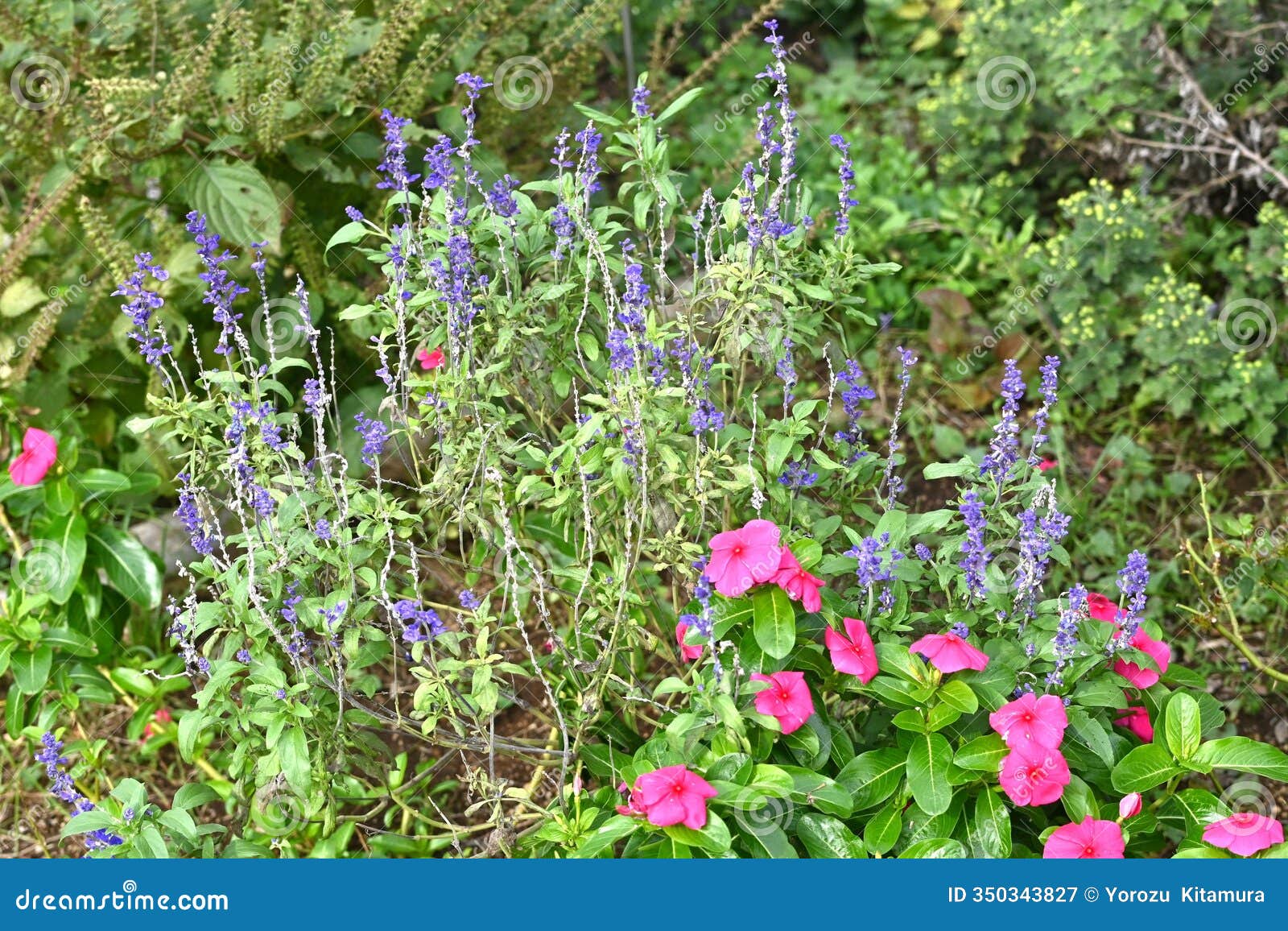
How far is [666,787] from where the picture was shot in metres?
2.07

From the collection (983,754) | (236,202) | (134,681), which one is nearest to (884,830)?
(983,754)

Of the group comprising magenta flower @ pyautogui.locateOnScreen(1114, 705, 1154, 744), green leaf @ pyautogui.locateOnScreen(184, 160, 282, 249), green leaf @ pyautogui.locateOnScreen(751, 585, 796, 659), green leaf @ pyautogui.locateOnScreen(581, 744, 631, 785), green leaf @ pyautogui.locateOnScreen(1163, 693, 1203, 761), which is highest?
green leaf @ pyautogui.locateOnScreen(184, 160, 282, 249)

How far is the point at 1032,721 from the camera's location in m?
2.17

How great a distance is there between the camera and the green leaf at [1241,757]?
218 centimetres

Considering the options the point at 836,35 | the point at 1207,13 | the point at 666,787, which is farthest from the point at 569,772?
the point at 836,35

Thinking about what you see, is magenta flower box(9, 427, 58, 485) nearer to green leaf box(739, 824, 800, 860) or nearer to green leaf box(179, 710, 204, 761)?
green leaf box(179, 710, 204, 761)

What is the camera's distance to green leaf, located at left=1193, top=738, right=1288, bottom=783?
218cm

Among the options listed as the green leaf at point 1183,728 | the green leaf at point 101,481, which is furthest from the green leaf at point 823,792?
the green leaf at point 101,481

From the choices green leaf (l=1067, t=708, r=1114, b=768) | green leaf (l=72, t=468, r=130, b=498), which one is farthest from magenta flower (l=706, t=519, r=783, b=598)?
green leaf (l=72, t=468, r=130, b=498)

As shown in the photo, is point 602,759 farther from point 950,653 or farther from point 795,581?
point 950,653

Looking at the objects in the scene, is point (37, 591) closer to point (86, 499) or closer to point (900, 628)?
point (86, 499)

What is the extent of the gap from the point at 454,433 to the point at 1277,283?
282cm

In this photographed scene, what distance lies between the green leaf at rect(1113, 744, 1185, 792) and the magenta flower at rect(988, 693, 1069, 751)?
0.50 ft

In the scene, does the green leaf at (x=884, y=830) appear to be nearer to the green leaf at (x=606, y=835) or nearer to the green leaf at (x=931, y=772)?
the green leaf at (x=931, y=772)
